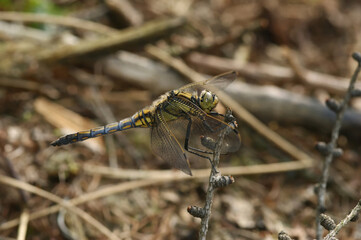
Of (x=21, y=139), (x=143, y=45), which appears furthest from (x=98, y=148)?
(x=143, y=45)

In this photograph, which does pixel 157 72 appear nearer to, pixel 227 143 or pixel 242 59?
pixel 242 59

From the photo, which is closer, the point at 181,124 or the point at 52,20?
the point at 181,124

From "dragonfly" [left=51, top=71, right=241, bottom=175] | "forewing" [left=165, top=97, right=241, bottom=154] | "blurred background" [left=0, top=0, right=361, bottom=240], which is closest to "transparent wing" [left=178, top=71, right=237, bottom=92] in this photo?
A: "dragonfly" [left=51, top=71, right=241, bottom=175]

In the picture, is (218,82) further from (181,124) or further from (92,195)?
(92,195)

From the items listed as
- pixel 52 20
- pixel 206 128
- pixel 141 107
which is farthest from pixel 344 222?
pixel 52 20

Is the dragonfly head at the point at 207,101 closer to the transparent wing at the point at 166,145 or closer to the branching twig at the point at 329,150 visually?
the transparent wing at the point at 166,145

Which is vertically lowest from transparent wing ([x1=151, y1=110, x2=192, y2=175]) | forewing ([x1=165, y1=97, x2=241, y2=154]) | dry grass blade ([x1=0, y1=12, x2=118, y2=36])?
transparent wing ([x1=151, y1=110, x2=192, y2=175])

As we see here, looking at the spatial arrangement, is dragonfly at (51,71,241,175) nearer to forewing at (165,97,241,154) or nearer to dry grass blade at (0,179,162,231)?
forewing at (165,97,241,154)
